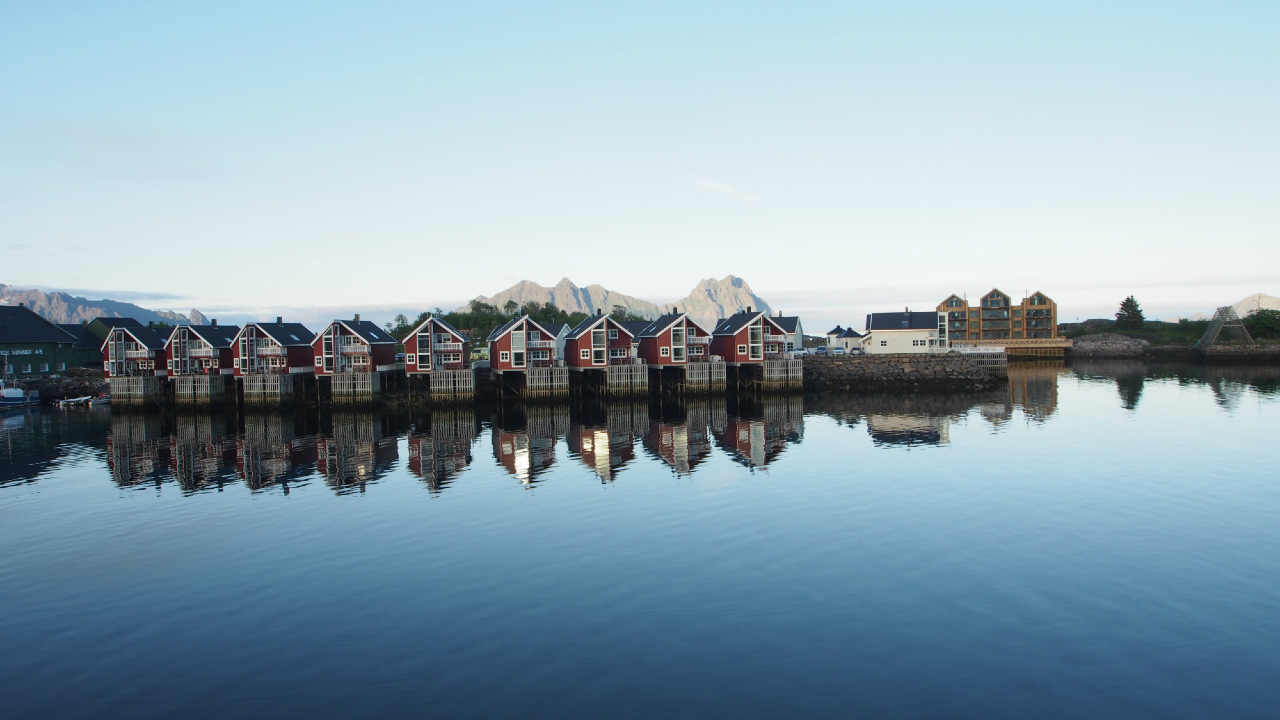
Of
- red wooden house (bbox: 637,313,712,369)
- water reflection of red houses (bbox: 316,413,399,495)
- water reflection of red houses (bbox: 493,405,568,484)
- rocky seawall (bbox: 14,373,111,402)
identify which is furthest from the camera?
rocky seawall (bbox: 14,373,111,402)

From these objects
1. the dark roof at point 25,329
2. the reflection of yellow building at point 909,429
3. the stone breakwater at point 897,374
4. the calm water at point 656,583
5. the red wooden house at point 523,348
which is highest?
the dark roof at point 25,329

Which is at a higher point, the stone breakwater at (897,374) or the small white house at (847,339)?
the small white house at (847,339)

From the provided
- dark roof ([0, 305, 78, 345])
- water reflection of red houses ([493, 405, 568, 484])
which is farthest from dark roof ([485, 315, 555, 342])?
dark roof ([0, 305, 78, 345])

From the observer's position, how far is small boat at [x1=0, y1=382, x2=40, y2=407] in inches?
2813

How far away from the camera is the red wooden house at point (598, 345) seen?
71.4m

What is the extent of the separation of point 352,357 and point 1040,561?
62.5 meters

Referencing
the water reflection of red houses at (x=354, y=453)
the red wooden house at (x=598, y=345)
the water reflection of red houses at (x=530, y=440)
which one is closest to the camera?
the water reflection of red houses at (x=354, y=453)

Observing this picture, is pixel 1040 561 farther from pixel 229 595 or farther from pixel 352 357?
pixel 352 357

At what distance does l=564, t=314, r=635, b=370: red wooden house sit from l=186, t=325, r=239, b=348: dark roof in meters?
33.2

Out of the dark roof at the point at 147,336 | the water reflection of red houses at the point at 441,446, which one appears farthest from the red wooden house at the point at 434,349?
the dark roof at the point at 147,336

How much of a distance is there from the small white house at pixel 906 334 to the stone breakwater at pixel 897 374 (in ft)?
13.7

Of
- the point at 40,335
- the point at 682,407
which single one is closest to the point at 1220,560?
the point at 682,407

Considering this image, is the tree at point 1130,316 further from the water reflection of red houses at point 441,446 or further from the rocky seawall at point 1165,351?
the water reflection of red houses at point 441,446

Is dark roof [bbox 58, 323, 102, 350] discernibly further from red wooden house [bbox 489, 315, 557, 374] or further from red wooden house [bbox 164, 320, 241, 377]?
red wooden house [bbox 489, 315, 557, 374]
